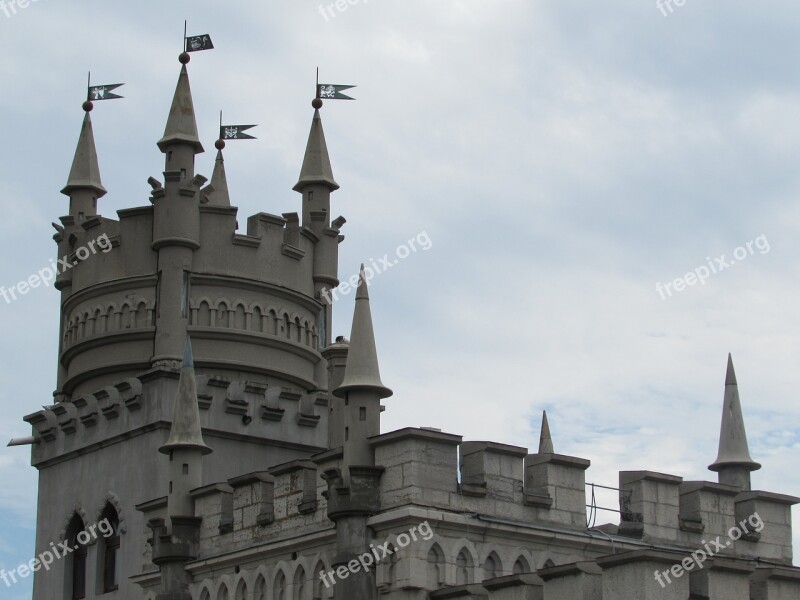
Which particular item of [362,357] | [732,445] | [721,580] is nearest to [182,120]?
[362,357]

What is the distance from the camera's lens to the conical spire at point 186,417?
25812 mm

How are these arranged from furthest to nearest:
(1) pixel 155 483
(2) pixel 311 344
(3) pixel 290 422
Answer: (2) pixel 311 344 → (3) pixel 290 422 → (1) pixel 155 483

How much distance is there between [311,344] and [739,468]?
11334 mm

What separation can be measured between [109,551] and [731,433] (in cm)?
1220

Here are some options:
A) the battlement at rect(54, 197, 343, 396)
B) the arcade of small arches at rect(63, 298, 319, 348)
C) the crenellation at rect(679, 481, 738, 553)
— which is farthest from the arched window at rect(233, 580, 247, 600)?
the arcade of small arches at rect(63, 298, 319, 348)

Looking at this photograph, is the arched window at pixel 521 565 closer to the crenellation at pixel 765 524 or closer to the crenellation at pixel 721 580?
the crenellation at pixel 721 580

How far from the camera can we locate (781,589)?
19625mm

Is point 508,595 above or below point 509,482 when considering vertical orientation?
below

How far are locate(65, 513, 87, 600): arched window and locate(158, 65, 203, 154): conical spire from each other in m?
8.17

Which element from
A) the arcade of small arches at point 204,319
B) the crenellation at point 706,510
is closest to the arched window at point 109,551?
the arcade of small arches at point 204,319

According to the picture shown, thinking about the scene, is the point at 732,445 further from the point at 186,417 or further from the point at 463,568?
the point at 186,417

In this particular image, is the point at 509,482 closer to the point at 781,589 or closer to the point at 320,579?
the point at 320,579

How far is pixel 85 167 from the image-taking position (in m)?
37.0

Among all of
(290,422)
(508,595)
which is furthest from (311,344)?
(508,595)
